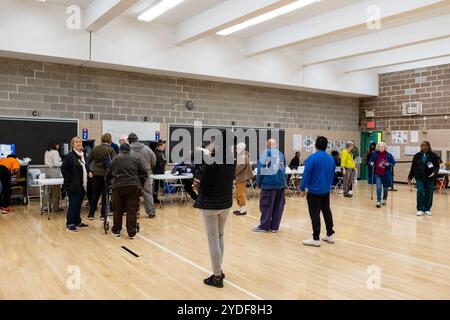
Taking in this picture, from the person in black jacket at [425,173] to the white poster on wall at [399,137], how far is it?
6.72 m

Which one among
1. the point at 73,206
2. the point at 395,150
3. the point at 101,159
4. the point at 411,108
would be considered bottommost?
the point at 73,206

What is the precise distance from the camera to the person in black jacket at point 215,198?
354cm

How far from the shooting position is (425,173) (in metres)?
7.32

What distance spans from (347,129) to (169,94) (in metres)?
7.38

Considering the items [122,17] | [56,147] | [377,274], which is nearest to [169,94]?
[122,17]

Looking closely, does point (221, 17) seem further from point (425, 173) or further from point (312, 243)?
point (312, 243)

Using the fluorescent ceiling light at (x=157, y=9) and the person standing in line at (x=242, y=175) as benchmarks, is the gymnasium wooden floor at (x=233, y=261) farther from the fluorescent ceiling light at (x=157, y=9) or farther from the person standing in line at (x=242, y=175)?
the fluorescent ceiling light at (x=157, y=9)

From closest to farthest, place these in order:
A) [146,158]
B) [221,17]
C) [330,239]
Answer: [330,239] < [146,158] < [221,17]

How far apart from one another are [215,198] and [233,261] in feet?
4.22

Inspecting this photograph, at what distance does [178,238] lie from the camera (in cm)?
565

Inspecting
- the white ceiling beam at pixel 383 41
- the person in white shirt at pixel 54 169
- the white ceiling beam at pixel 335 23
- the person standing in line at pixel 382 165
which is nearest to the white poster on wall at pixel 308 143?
the white ceiling beam at pixel 383 41

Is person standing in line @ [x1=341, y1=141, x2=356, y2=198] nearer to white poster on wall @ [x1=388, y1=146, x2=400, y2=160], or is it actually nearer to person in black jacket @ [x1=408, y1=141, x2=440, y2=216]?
person in black jacket @ [x1=408, y1=141, x2=440, y2=216]

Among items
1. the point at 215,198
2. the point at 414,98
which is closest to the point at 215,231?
the point at 215,198
